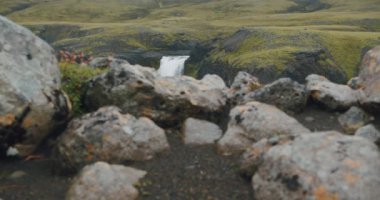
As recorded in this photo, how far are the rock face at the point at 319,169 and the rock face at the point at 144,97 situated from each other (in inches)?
252

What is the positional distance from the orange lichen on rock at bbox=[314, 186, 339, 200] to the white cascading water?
108 metres

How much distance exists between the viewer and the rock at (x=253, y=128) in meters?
18.7

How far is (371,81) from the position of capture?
1773 centimetres

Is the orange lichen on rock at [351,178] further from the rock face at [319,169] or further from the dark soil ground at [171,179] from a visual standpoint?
the dark soil ground at [171,179]

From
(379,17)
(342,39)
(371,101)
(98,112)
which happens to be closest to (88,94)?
(98,112)

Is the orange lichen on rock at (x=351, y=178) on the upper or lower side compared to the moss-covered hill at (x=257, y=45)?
upper

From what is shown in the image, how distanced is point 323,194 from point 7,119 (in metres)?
10.5

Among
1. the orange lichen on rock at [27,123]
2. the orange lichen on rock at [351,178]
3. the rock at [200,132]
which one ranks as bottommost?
the rock at [200,132]

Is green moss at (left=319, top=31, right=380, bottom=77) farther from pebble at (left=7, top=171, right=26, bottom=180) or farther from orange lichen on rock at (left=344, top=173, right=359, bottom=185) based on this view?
orange lichen on rock at (left=344, top=173, right=359, bottom=185)

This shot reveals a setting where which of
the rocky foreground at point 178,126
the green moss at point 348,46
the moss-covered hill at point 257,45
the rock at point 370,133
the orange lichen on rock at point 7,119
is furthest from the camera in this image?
the green moss at point 348,46

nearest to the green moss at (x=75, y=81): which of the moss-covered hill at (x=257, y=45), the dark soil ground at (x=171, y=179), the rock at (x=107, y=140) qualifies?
the rock at (x=107, y=140)

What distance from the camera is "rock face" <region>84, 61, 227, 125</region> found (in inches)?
794

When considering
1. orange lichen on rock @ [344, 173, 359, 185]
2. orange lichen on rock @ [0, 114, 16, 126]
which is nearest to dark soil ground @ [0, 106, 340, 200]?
orange lichen on rock @ [0, 114, 16, 126]

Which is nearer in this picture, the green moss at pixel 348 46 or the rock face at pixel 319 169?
the rock face at pixel 319 169
